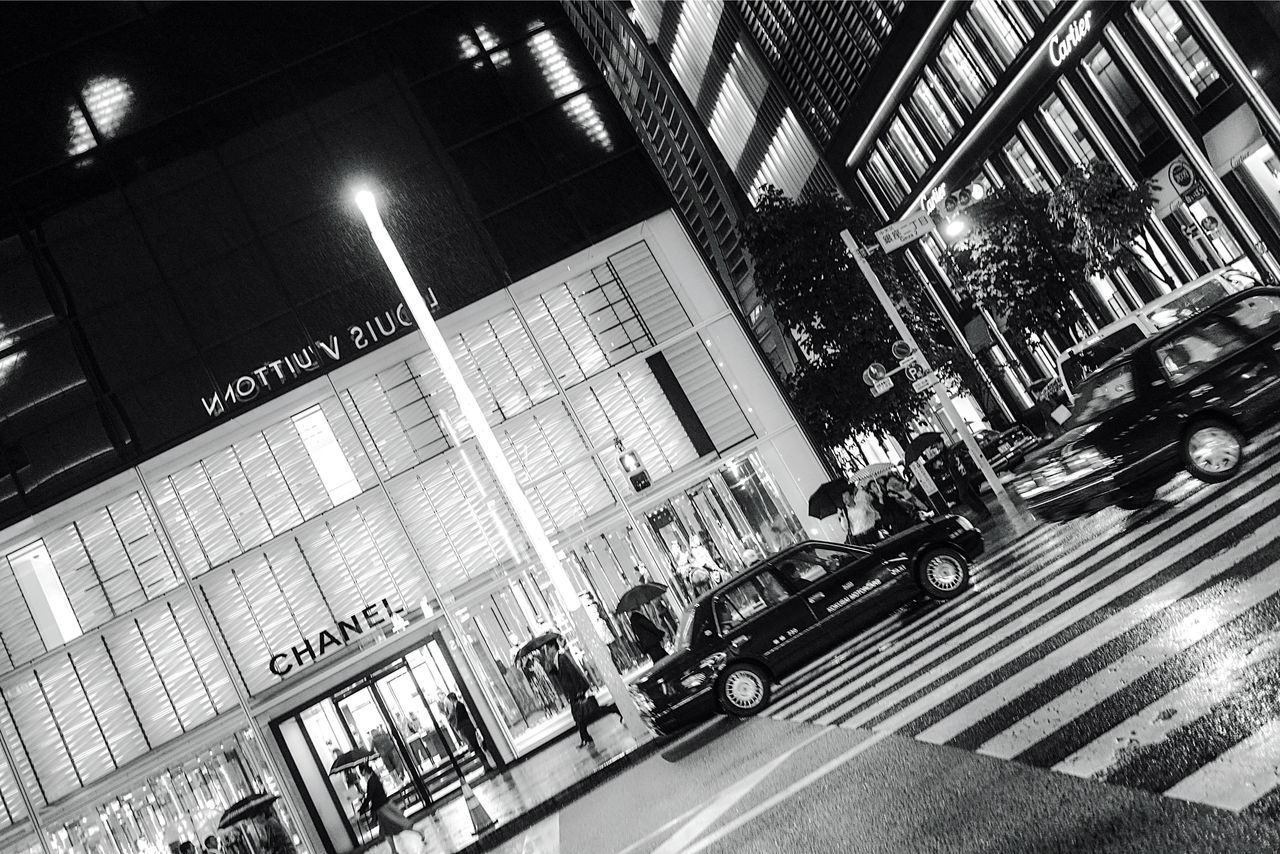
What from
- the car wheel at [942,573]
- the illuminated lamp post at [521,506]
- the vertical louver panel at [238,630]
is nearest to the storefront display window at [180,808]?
the vertical louver panel at [238,630]

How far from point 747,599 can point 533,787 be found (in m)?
3.99

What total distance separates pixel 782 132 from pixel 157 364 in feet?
92.9

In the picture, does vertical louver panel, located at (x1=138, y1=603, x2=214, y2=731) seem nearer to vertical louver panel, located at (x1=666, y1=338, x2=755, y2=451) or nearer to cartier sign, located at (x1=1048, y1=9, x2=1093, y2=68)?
vertical louver panel, located at (x1=666, y1=338, x2=755, y2=451)

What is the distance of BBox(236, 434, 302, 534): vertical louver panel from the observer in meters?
18.3

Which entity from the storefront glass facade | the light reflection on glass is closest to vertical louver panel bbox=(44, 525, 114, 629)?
the storefront glass facade

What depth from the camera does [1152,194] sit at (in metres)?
24.8

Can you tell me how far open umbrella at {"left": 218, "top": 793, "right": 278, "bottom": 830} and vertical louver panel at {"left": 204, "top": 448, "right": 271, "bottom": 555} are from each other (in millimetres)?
5465

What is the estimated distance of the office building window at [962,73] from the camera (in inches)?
1133

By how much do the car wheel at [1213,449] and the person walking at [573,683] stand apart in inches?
344

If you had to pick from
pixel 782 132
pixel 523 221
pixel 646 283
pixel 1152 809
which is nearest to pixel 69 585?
pixel 523 221

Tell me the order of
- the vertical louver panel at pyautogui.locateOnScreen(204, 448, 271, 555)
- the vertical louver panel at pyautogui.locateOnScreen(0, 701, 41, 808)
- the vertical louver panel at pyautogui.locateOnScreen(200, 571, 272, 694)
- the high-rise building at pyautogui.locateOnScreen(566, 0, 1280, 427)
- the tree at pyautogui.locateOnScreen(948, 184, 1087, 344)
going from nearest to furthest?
the vertical louver panel at pyautogui.locateOnScreen(0, 701, 41, 808) < the vertical louver panel at pyautogui.locateOnScreen(200, 571, 272, 694) < the vertical louver panel at pyautogui.locateOnScreen(204, 448, 271, 555) < the high-rise building at pyautogui.locateOnScreen(566, 0, 1280, 427) < the tree at pyautogui.locateOnScreen(948, 184, 1087, 344)

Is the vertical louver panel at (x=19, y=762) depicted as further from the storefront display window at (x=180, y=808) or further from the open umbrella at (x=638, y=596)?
the open umbrella at (x=638, y=596)

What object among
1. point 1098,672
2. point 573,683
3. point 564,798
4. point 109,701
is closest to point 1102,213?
point 573,683

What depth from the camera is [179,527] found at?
18.1m
